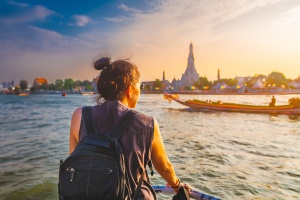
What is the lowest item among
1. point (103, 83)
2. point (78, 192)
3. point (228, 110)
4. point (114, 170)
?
point (228, 110)

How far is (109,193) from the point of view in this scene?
1576 mm

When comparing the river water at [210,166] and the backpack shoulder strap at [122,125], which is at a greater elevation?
the backpack shoulder strap at [122,125]

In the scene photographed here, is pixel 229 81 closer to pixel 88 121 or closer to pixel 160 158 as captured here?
pixel 160 158

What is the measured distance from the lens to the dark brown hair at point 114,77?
73.5 inches

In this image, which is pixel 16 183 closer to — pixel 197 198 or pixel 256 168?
pixel 197 198

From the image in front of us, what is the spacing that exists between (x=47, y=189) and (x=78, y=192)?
5836 millimetres

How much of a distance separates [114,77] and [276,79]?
14939cm

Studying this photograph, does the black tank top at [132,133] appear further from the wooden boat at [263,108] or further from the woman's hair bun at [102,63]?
the wooden boat at [263,108]

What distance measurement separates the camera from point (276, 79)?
13300 cm

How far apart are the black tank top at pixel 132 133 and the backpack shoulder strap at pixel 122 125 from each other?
2cm

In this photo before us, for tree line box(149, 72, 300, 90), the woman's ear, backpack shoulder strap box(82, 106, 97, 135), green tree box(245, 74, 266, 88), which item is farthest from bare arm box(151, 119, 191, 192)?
green tree box(245, 74, 266, 88)

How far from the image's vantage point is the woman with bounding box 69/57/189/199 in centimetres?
169

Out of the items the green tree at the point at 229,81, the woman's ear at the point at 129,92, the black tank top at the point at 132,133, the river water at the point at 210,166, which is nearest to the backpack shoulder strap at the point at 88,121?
the black tank top at the point at 132,133

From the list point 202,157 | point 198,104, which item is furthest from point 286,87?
Answer: point 202,157
